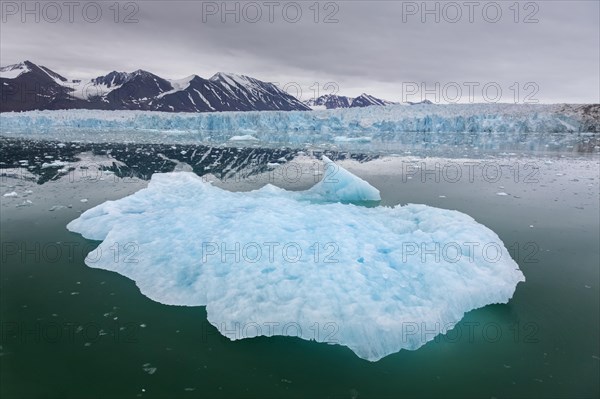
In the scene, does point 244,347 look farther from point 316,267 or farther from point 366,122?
point 366,122

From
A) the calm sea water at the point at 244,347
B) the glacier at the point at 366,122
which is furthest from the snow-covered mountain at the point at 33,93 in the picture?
the calm sea water at the point at 244,347

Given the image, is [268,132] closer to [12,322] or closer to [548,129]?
[548,129]

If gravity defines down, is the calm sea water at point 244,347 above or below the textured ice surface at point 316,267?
below

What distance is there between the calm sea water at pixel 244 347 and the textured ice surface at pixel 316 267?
A: 20 cm

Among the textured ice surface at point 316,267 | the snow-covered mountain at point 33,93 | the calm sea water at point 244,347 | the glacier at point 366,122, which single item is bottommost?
the calm sea water at point 244,347

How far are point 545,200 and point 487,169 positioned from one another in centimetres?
676

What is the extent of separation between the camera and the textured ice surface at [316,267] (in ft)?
13.9

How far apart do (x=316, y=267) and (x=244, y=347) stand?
153 cm

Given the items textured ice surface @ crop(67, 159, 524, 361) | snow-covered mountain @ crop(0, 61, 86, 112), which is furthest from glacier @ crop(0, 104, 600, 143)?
snow-covered mountain @ crop(0, 61, 86, 112)

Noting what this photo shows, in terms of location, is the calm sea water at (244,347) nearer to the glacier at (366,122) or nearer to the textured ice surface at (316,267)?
the textured ice surface at (316,267)

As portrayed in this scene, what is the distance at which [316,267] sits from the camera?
199 inches

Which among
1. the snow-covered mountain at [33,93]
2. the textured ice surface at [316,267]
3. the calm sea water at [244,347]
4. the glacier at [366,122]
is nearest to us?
the calm sea water at [244,347]

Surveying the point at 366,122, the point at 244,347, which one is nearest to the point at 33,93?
the point at 366,122

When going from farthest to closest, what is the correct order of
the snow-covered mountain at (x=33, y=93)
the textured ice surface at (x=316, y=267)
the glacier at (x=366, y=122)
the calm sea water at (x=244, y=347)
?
the snow-covered mountain at (x=33, y=93), the glacier at (x=366, y=122), the textured ice surface at (x=316, y=267), the calm sea water at (x=244, y=347)
